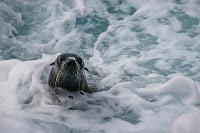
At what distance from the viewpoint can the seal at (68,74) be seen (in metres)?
6.21

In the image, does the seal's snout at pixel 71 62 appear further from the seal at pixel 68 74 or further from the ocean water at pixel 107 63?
the ocean water at pixel 107 63

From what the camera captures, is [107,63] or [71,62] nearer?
[71,62]

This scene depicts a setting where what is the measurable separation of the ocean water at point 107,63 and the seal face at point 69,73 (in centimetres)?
25

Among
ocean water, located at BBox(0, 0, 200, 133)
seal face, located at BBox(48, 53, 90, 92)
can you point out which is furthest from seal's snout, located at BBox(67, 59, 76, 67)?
ocean water, located at BBox(0, 0, 200, 133)

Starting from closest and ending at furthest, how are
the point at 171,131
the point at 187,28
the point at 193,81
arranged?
the point at 171,131 < the point at 193,81 < the point at 187,28

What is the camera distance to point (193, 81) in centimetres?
730

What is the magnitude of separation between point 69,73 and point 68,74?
0.02m

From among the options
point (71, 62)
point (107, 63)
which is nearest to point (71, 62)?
point (71, 62)

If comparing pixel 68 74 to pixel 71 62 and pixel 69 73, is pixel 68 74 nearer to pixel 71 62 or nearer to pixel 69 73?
pixel 69 73

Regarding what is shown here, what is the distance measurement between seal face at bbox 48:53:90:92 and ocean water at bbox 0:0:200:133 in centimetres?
25

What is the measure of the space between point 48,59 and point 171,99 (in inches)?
112

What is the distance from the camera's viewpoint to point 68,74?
A: 20.5ft

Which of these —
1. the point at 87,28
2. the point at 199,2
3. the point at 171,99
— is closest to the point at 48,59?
the point at 87,28

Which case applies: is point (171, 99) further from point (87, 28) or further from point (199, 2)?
point (199, 2)
